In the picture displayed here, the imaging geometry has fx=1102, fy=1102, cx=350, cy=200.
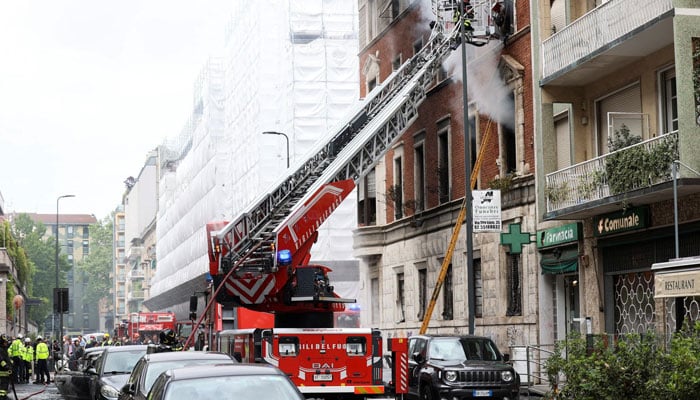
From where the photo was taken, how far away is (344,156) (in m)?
29.5

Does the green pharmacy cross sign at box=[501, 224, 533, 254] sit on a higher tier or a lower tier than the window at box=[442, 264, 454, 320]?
higher

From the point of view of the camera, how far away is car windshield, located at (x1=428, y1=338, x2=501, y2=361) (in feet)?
70.8

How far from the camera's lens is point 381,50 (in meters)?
41.6

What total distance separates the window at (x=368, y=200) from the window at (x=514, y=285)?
11793 mm

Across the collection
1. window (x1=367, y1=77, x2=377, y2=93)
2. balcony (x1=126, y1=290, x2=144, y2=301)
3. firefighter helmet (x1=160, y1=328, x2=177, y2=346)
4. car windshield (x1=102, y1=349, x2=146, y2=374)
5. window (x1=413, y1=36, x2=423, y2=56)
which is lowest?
car windshield (x1=102, y1=349, x2=146, y2=374)

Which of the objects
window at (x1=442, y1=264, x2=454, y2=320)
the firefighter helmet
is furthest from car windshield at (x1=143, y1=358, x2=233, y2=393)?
window at (x1=442, y1=264, x2=454, y2=320)

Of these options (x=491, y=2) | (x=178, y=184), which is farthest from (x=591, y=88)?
(x=178, y=184)

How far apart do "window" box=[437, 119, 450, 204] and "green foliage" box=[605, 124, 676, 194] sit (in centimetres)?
1141

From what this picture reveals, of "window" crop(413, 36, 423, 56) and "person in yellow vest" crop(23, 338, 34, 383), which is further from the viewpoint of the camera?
"person in yellow vest" crop(23, 338, 34, 383)

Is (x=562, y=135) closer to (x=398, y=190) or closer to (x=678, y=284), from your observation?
(x=398, y=190)

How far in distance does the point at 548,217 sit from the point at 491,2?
801 cm

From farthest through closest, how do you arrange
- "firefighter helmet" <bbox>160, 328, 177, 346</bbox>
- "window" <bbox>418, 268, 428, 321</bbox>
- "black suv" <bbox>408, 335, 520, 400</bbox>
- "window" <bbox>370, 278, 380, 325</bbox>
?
"window" <bbox>370, 278, 380, 325</bbox>, "window" <bbox>418, 268, 428, 321</bbox>, "firefighter helmet" <bbox>160, 328, 177, 346</bbox>, "black suv" <bbox>408, 335, 520, 400</bbox>

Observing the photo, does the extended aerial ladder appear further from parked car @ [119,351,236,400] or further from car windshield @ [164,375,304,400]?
car windshield @ [164,375,304,400]

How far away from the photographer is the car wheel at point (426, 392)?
69.4 ft
